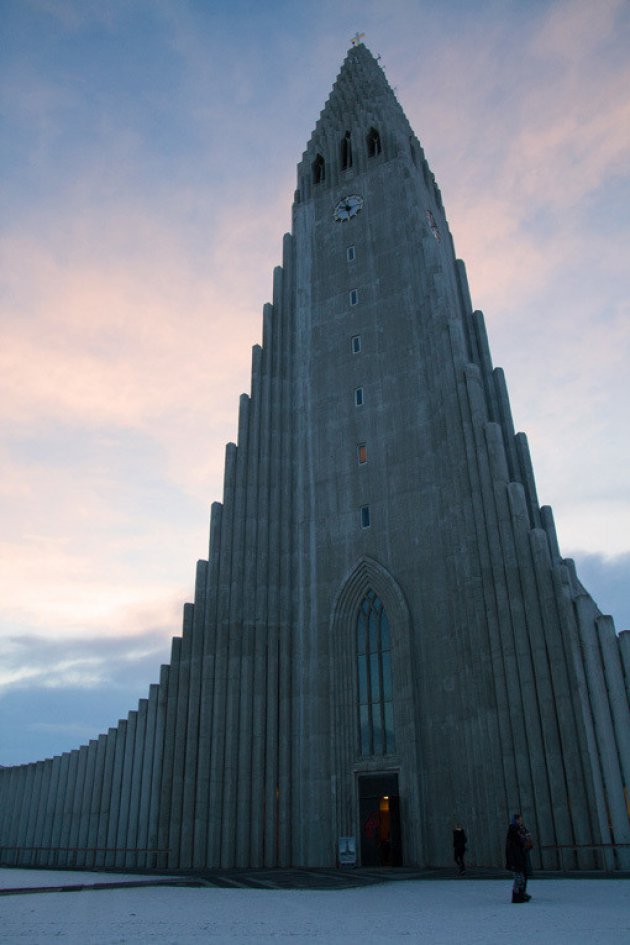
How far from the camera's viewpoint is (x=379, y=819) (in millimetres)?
30766

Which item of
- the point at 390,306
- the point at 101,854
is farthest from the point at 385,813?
the point at 390,306

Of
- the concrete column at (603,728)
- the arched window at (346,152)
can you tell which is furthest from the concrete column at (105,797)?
the arched window at (346,152)

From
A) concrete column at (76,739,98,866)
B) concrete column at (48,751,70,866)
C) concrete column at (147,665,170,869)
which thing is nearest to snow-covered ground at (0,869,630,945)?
concrete column at (147,665,170,869)

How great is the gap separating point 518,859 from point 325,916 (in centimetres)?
460

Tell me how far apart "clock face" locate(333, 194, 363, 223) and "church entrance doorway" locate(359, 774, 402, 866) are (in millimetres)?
32480

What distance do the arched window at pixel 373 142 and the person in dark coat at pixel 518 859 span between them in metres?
43.2

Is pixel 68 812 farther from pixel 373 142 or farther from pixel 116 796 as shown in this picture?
pixel 373 142

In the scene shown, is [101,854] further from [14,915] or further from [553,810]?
[14,915]

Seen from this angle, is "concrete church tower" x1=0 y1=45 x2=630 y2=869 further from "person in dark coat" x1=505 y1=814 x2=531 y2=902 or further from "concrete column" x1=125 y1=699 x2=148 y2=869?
"person in dark coat" x1=505 y1=814 x2=531 y2=902

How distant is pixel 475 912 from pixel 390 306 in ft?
108

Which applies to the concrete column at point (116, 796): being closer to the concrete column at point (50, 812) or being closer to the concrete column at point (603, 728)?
the concrete column at point (50, 812)

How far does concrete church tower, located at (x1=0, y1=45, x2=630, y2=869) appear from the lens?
88.7 ft

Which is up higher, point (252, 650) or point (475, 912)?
point (252, 650)

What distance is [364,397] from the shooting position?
128ft
